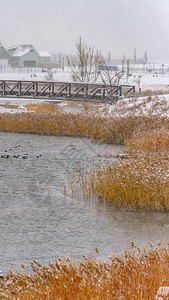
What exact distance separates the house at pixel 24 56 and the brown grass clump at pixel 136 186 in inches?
4096

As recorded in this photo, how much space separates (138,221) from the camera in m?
12.5

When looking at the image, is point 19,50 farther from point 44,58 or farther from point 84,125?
point 84,125

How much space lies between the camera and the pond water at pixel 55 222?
412 inches

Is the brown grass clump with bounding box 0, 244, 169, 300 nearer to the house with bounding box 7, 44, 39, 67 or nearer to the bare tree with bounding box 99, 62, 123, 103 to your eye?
the bare tree with bounding box 99, 62, 123, 103

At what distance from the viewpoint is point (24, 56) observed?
4555 inches

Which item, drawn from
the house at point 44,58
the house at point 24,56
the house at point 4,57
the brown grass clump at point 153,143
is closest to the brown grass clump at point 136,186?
the brown grass clump at point 153,143

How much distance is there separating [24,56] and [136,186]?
4168 inches

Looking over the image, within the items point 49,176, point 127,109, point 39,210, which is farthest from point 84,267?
point 127,109

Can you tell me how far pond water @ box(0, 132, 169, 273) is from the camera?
34.4ft

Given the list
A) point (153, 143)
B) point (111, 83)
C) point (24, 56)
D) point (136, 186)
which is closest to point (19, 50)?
point (24, 56)

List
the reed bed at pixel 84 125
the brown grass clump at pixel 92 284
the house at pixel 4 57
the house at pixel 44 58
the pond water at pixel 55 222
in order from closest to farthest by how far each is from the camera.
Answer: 1. the brown grass clump at pixel 92 284
2. the pond water at pixel 55 222
3. the reed bed at pixel 84 125
4. the house at pixel 4 57
5. the house at pixel 44 58

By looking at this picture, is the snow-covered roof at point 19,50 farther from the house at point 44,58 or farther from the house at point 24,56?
the house at point 44,58

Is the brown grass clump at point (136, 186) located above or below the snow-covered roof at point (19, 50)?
below

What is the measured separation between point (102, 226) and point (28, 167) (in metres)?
7.57
